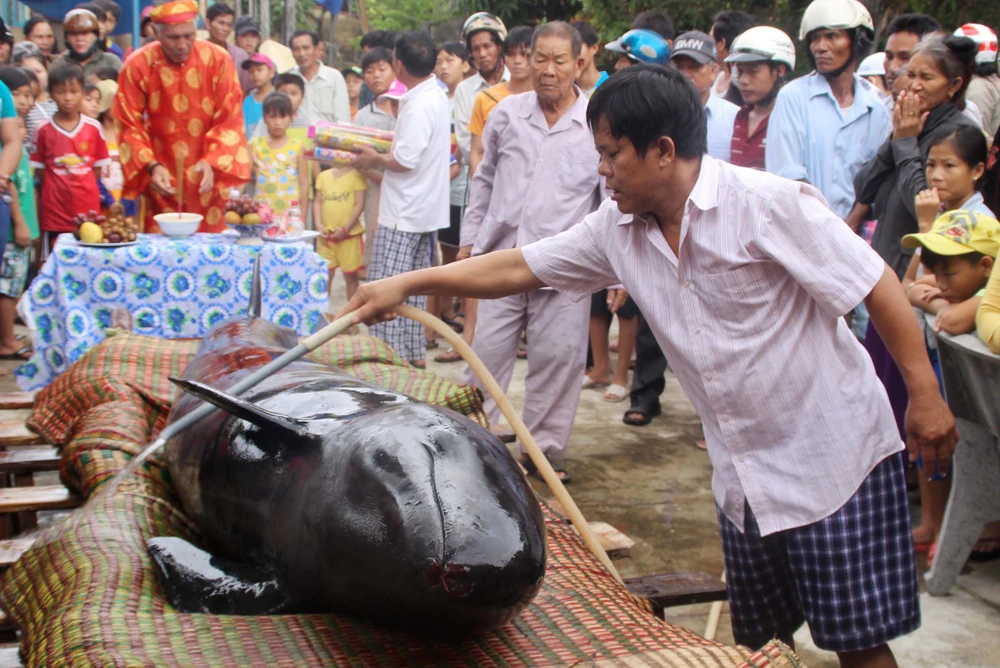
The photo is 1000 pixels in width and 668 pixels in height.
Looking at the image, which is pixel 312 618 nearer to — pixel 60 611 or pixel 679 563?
pixel 60 611

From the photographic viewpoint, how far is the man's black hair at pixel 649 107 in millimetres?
2180

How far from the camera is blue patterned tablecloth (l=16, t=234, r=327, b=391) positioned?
5434 mm

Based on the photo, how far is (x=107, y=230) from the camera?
18.0 ft

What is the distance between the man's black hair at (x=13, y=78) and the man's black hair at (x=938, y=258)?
6.00m

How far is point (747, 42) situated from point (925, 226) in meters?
1.94

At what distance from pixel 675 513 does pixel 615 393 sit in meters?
1.91

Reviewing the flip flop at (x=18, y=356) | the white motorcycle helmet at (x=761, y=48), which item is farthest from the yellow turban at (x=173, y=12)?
the white motorcycle helmet at (x=761, y=48)

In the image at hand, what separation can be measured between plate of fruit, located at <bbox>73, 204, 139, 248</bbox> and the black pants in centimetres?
297

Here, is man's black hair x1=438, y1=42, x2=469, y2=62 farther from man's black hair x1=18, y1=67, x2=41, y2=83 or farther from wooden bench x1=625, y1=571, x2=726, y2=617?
wooden bench x1=625, y1=571, x2=726, y2=617

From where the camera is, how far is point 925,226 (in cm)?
415

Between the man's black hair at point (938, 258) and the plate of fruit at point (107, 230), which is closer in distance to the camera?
the man's black hair at point (938, 258)

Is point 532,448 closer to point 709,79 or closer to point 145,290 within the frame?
point 145,290

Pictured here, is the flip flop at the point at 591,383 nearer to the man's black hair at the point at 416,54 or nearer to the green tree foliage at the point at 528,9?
the man's black hair at the point at 416,54

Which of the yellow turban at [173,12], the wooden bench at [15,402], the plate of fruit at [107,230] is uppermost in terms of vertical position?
the yellow turban at [173,12]
